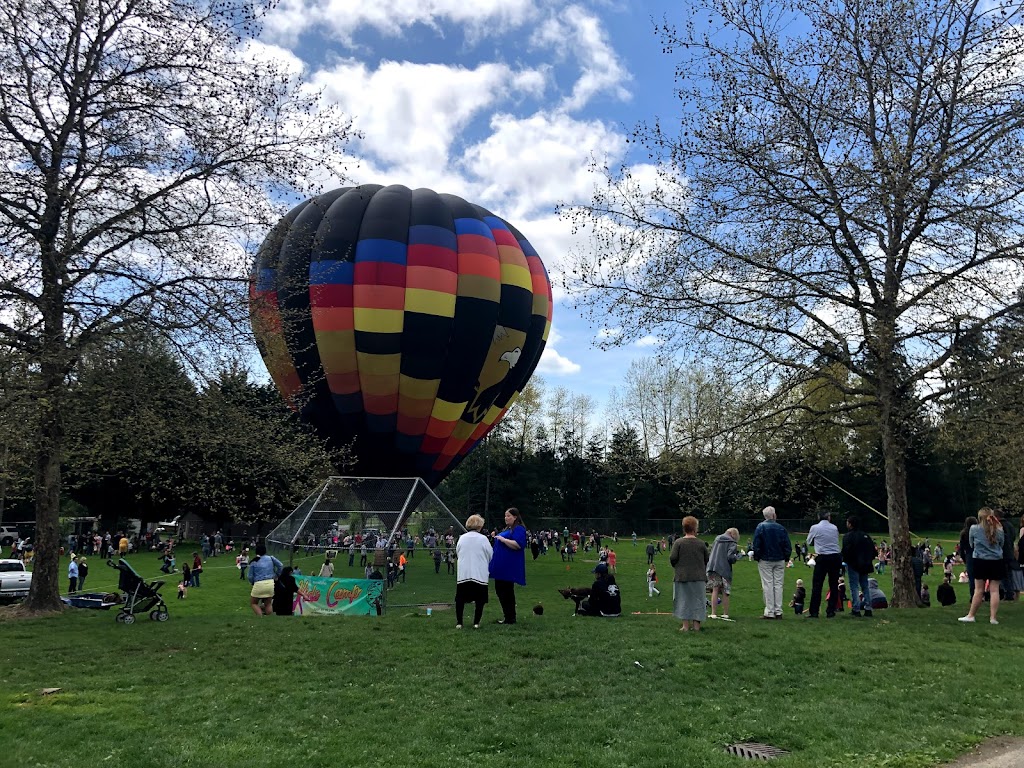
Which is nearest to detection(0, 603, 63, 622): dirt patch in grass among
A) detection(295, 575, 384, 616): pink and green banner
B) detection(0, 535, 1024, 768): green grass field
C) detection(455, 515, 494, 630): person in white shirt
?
detection(0, 535, 1024, 768): green grass field

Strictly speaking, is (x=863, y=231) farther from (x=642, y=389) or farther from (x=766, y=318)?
(x=642, y=389)

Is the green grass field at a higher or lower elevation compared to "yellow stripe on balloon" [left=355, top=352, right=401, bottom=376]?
lower

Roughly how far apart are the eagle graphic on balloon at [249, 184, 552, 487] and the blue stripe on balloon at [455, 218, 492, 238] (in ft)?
0.15

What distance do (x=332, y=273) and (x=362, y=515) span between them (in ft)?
24.6

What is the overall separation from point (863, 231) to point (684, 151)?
3119 millimetres

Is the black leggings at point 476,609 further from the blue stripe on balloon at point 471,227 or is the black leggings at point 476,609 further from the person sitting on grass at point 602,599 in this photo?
the blue stripe on balloon at point 471,227

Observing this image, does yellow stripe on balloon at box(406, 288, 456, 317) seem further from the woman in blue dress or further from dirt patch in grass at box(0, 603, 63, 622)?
the woman in blue dress

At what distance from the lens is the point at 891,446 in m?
12.3

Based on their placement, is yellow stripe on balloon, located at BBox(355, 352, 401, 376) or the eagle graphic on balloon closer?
the eagle graphic on balloon

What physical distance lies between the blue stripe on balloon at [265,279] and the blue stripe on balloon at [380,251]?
472 centimetres

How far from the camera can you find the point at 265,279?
54.1 feet

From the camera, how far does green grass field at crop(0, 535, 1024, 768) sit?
17.3 feet

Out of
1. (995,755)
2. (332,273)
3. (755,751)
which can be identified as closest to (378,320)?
(332,273)

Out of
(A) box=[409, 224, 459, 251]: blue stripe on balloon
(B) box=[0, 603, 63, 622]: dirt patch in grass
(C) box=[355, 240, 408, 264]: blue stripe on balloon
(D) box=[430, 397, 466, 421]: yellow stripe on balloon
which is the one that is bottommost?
(B) box=[0, 603, 63, 622]: dirt patch in grass
